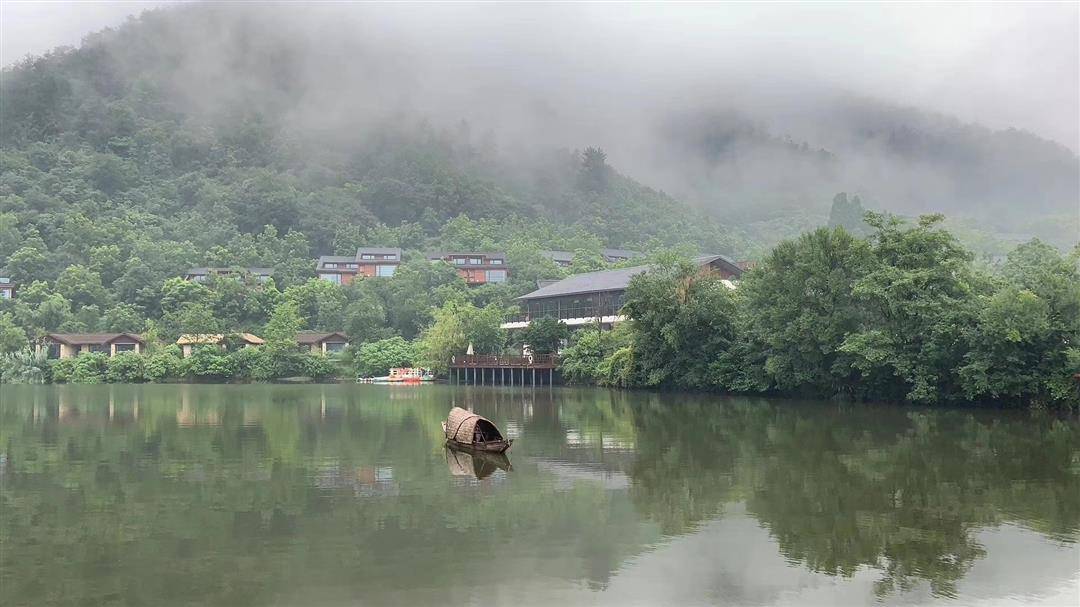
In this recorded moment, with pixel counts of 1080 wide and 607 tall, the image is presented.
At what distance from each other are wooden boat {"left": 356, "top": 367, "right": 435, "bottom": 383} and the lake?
40.7 metres

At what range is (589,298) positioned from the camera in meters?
67.9

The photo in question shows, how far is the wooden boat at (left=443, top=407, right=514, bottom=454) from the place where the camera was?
21312 mm

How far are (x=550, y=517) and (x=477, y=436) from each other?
785 centimetres

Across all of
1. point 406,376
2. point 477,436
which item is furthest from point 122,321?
point 477,436

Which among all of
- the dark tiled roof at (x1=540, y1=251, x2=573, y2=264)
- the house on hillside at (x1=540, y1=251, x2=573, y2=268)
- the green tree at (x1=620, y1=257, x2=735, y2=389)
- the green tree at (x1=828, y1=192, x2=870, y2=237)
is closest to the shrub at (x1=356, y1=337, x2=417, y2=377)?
the green tree at (x1=620, y1=257, x2=735, y2=389)

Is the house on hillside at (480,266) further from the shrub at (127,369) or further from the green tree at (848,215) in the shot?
the green tree at (848,215)

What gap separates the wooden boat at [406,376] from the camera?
68438mm

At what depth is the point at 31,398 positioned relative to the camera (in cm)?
4634

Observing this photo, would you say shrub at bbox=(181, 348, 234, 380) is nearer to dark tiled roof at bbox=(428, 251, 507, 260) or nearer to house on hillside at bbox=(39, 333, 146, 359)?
house on hillside at bbox=(39, 333, 146, 359)

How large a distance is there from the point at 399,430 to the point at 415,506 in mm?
13351

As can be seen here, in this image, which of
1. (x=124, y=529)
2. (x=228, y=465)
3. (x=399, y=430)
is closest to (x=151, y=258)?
(x=399, y=430)

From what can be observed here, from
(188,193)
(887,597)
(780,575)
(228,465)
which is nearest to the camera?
(887,597)

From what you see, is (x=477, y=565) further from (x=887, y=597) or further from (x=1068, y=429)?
(x=1068, y=429)

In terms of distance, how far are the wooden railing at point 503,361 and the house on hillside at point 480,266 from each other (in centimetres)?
3912
